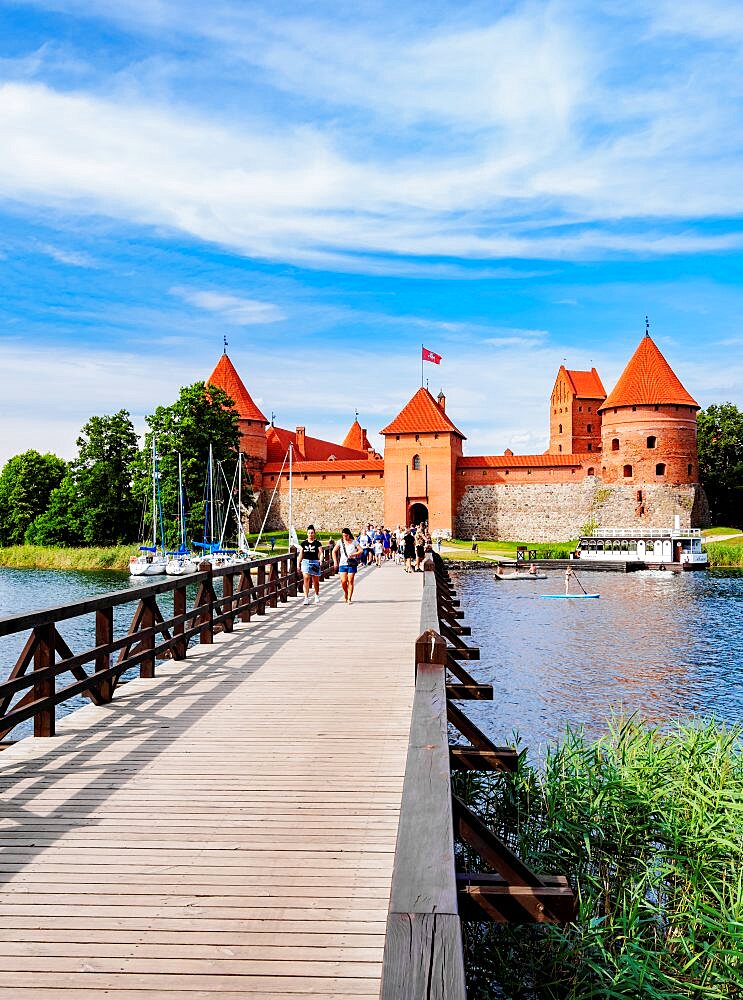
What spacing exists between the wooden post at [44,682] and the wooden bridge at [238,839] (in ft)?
0.04

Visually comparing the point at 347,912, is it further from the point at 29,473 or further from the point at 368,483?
the point at 29,473

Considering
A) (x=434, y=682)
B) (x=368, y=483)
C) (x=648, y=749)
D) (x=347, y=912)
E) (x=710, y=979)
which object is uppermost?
(x=368, y=483)

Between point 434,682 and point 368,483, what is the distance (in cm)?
4853

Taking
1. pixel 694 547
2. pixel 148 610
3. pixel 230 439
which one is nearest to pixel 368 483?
pixel 230 439

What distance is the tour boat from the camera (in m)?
40.7

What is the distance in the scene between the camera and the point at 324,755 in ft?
15.9

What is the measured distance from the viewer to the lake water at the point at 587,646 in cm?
1227

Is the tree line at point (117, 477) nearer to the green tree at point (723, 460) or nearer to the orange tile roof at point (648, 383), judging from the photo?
the orange tile roof at point (648, 383)

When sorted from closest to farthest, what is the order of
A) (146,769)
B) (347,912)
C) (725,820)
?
(347,912), (146,769), (725,820)

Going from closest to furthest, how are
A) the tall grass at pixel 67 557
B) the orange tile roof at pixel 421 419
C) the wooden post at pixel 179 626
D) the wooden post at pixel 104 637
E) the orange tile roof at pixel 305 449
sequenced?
the wooden post at pixel 104 637 → the wooden post at pixel 179 626 → the tall grass at pixel 67 557 → the orange tile roof at pixel 421 419 → the orange tile roof at pixel 305 449

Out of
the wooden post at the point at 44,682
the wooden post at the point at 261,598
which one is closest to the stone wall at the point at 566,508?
the wooden post at the point at 261,598

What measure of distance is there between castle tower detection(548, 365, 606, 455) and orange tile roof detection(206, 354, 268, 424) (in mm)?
26106

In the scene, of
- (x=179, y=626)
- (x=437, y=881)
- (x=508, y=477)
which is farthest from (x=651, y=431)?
(x=437, y=881)

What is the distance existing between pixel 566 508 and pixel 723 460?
13422 mm
